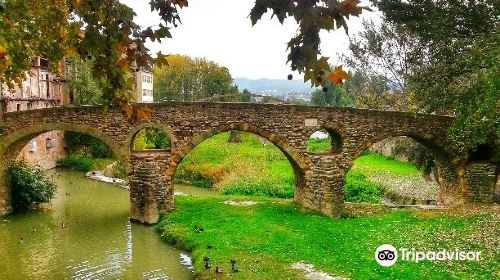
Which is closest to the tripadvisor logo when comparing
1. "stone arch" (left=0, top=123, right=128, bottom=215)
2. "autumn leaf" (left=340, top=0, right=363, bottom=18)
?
"stone arch" (left=0, top=123, right=128, bottom=215)

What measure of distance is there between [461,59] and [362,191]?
424 inches

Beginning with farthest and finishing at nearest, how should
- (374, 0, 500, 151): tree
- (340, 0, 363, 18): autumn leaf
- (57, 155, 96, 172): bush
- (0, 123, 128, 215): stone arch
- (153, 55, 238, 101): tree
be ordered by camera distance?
1. (153, 55, 238, 101): tree
2. (57, 155, 96, 172): bush
3. (0, 123, 128, 215): stone arch
4. (374, 0, 500, 151): tree
5. (340, 0, 363, 18): autumn leaf

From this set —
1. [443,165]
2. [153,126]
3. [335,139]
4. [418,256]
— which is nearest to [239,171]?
[335,139]

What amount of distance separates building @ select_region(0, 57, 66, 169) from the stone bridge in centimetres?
801

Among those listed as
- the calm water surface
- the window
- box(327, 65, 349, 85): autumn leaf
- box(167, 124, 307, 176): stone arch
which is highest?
box(327, 65, 349, 85): autumn leaf

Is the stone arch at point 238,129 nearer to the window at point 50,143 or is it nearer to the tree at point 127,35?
the tree at point 127,35

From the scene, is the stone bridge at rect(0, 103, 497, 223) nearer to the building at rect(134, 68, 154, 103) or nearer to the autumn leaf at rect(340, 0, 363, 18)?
the autumn leaf at rect(340, 0, 363, 18)

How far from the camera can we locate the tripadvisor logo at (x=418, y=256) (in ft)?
42.1

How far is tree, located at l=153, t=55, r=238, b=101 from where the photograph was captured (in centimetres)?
6156

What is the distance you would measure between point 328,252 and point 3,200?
13643 millimetres

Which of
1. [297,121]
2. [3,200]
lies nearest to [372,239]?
[297,121]

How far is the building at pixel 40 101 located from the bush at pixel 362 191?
17677 millimetres

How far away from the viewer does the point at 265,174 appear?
28797 millimetres

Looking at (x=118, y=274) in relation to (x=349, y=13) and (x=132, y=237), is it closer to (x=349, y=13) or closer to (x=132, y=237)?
(x=132, y=237)
